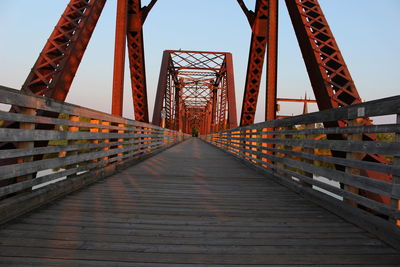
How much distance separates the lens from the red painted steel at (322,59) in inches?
160

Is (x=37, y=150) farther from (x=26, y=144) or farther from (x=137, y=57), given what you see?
(x=137, y=57)

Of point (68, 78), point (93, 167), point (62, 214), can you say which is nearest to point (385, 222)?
point (62, 214)

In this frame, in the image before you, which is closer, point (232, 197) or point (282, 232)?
point (282, 232)

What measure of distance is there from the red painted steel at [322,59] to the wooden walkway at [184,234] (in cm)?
176

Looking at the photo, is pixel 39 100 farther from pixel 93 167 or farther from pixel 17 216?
pixel 93 167

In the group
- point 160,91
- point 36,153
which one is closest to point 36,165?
point 36,153

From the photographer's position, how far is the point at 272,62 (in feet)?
24.3

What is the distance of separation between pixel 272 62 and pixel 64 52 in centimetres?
556

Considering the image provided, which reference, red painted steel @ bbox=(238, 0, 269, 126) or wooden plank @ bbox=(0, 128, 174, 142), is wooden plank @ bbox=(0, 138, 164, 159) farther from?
red painted steel @ bbox=(238, 0, 269, 126)

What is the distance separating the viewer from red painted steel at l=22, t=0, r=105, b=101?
4.34m

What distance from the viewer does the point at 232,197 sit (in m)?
3.66

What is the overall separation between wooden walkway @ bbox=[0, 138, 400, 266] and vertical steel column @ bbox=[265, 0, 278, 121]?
13.2 feet

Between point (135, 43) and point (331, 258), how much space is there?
1032 centimetres

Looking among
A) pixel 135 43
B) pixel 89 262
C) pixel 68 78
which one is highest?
pixel 135 43
